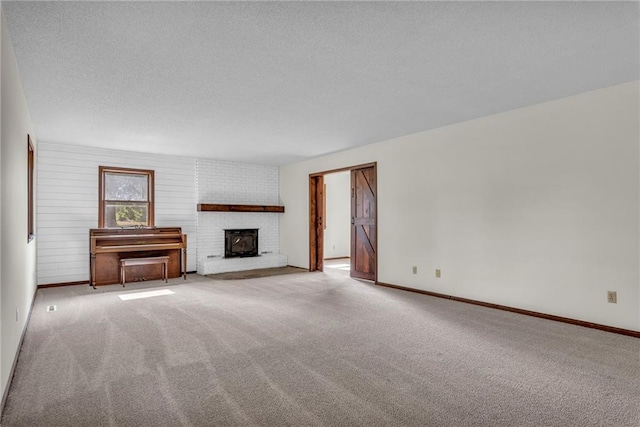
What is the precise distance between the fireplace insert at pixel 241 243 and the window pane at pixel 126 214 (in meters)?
1.63

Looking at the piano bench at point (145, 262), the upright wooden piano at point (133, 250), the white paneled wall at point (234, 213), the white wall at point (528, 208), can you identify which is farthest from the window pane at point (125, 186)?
the white wall at point (528, 208)

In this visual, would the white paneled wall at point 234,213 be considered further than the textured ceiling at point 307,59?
Yes

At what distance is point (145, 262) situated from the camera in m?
5.98

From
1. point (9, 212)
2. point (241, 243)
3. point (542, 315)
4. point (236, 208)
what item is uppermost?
point (236, 208)

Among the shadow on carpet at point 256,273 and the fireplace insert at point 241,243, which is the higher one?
the fireplace insert at point 241,243

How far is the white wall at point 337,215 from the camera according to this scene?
386 inches

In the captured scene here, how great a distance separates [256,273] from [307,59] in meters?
4.90

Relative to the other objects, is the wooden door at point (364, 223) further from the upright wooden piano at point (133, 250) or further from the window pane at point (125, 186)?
the window pane at point (125, 186)

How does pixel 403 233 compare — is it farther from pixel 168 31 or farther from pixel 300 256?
pixel 168 31

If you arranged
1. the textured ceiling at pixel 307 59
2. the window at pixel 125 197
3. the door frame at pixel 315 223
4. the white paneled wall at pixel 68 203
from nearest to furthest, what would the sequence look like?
1. the textured ceiling at pixel 307 59
2. the white paneled wall at pixel 68 203
3. the window at pixel 125 197
4. the door frame at pixel 315 223

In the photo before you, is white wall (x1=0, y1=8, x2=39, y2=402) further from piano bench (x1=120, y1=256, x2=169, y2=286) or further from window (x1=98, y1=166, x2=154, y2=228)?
window (x1=98, y1=166, x2=154, y2=228)

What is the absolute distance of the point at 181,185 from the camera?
7051 mm

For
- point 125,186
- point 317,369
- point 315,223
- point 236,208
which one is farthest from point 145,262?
point 317,369

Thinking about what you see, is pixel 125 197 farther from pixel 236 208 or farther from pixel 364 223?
pixel 364 223
